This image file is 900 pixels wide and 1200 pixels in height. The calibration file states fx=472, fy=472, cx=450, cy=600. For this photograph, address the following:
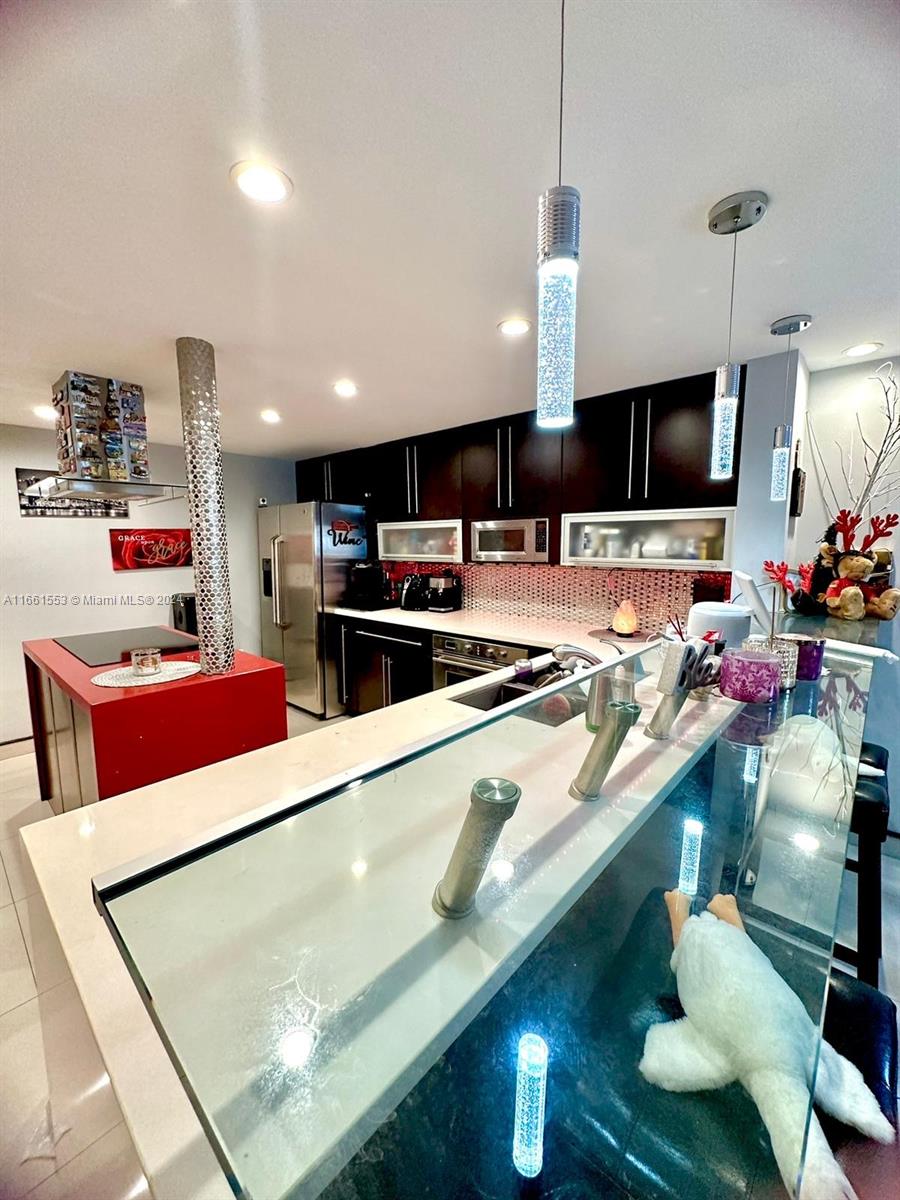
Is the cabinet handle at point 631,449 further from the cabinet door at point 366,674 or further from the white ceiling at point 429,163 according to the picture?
the cabinet door at point 366,674

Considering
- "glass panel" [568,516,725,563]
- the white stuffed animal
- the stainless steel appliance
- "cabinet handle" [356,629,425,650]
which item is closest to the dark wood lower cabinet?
"cabinet handle" [356,629,425,650]

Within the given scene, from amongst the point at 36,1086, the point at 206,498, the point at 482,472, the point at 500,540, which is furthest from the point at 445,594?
the point at 36,1086

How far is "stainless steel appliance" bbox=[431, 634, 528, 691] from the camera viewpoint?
2.88m

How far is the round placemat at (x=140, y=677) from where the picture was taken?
185cm

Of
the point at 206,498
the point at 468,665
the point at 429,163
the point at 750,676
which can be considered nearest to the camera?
the point at 429,163

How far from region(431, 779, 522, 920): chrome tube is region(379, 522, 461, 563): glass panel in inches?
119

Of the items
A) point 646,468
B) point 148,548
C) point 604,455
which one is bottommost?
point 148,548

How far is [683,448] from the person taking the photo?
8.18 ft

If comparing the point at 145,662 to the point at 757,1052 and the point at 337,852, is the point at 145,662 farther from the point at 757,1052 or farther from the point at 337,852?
the point at 757,1052

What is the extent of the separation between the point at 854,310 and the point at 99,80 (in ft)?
7.56

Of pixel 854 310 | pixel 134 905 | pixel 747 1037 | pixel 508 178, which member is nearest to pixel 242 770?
pixel 134 905

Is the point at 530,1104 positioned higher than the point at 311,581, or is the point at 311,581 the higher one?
the point at 311,581

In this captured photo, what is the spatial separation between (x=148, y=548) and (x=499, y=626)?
3149 mm

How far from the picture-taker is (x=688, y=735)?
1200 millimetres
